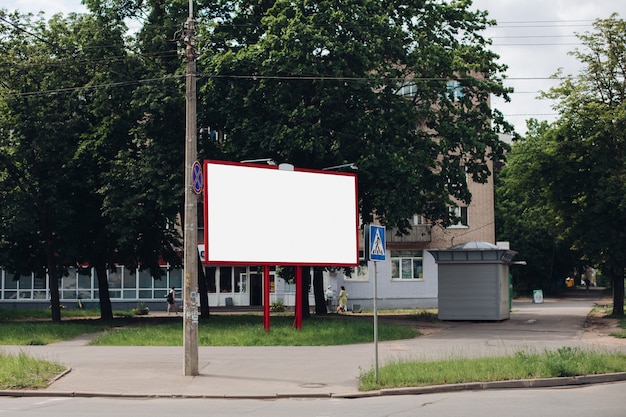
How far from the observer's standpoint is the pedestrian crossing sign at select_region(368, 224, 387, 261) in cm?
1571

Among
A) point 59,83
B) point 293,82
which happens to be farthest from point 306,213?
point 59,83

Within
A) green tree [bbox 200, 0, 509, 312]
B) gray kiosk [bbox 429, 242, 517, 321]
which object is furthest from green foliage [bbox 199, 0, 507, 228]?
gray kiosk [bbox 429, 242, 517, 321]

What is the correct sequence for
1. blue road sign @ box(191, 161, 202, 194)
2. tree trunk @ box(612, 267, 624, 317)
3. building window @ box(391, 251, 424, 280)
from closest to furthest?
blue road sign @ box(191, 161, 202, 194)
tree trunk @ box(612, 267, 624, 317)
building window @ box(391, 251, 424, 280)

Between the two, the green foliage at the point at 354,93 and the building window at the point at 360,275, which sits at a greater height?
the green foliage at the point at 354,93

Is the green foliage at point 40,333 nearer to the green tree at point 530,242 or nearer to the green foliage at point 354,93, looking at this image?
the green foliage at point 354,93

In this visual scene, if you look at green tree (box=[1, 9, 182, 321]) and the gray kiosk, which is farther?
the gray kiosk

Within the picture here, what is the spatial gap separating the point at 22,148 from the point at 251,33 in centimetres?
1040

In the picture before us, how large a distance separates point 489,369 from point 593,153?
74.3 ft

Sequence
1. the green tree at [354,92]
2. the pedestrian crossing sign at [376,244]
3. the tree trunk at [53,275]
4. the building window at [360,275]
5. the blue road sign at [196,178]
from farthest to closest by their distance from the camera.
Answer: the building window at [360,275] < the tree trunk at [53,275] < the green tree at [354,92] < the blue road sign at [196,178] < the pedestrian crossing sign at [376,244]

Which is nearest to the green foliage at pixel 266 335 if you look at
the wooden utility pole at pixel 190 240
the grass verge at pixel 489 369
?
the wooden utility pole at pixel 190 240

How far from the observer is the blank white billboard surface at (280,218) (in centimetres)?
2298

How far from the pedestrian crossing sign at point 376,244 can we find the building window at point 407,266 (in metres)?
40.1

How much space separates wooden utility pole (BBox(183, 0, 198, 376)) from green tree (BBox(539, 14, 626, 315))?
2296 cm

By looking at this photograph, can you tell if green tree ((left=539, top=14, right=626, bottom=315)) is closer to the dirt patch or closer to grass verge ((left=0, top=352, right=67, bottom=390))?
the dirt patch
